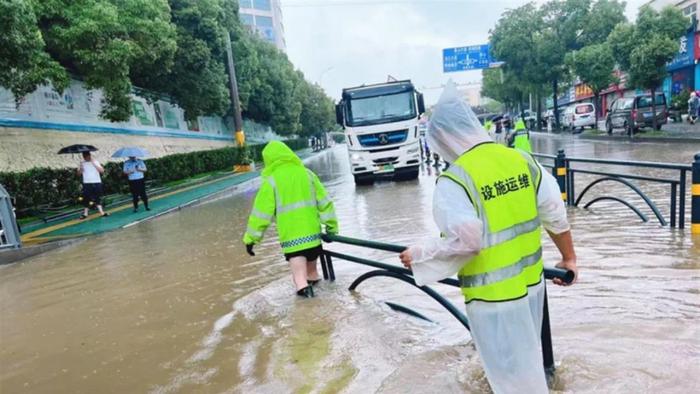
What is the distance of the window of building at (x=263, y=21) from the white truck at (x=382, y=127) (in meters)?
72.6

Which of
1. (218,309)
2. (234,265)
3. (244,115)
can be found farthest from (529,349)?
(244,115)

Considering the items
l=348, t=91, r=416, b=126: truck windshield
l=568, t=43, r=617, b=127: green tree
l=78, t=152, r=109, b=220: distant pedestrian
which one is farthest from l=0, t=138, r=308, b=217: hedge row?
l=568, t=43, r=617, b=127: green tree

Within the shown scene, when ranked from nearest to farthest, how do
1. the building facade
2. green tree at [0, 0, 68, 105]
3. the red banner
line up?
1. green tree at [0, 0, 68, 105]
2. the red banner
3. the building facade

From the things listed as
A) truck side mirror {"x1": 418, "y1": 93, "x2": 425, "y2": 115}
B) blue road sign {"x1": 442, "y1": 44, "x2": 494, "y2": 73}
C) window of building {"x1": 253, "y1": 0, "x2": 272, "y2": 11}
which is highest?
window of building {"x1": 253, "y1": 0, "x2": 272, "y2": 11}

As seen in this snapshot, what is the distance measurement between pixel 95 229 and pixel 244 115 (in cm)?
2743

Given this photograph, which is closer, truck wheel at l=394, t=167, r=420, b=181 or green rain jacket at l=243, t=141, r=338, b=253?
green rain jacket at l=243, t=141, r=338, b=253

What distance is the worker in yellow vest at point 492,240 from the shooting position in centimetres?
209

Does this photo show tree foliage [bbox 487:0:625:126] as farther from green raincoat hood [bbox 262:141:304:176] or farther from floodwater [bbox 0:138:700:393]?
green raincoat hood [bbox 262:141:304:176]

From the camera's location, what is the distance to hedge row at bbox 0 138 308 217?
1138cm

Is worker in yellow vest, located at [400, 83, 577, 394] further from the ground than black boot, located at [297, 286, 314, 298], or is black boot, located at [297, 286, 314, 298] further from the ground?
worker in yellow vest, located at [400, 83, 577, 394]

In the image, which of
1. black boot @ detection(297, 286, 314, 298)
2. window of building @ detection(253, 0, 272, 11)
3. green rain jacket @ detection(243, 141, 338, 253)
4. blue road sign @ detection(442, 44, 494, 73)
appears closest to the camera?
green rain jacket @ detection(243, 141, 338, 253)

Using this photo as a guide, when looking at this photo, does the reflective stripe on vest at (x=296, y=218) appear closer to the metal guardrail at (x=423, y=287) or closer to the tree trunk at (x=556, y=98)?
the metal guardrail at (x=423, y=287)

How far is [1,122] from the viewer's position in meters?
12.4

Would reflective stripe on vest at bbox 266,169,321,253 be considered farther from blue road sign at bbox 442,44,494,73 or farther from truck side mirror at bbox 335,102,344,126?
blue road sign at bbox 442,44,494,73
